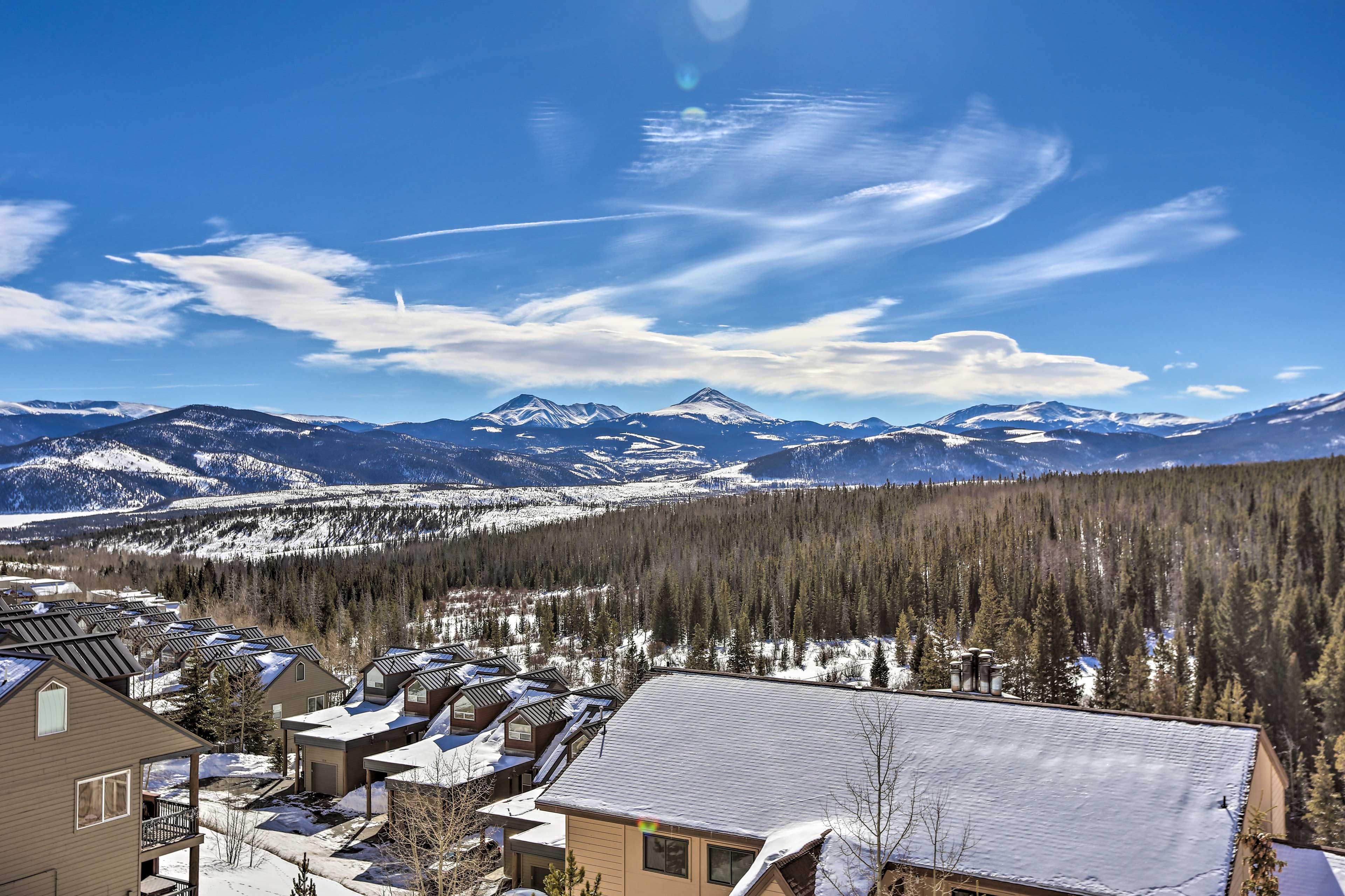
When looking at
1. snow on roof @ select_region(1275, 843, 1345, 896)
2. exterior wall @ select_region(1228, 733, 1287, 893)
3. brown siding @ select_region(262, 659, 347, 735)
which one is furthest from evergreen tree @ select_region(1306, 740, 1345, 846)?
brown siding @ select_region(262, 659, 347, 735)

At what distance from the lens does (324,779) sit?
54469 mm

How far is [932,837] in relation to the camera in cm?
1750

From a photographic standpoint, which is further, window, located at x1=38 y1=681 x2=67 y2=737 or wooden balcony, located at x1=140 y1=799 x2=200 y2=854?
wooden balcony, located at x1=140 y1=799 x2=200 y2=854

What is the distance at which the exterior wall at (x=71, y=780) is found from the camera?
24.8 metres

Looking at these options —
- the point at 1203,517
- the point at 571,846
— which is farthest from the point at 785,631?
the point at 571,846

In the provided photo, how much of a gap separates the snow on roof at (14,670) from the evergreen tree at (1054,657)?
77289 millimetres

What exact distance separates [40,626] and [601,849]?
3493cm

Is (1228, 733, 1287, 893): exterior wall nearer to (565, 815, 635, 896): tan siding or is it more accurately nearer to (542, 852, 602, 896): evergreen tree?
(542, 852, 602, 896): evergreen tree

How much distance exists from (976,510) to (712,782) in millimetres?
163597

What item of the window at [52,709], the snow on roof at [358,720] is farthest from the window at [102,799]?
the snow on roof at [358,720]

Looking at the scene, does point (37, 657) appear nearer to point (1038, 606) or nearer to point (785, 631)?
point (1038, 606)

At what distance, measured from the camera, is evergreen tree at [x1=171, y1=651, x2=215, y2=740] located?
199ft

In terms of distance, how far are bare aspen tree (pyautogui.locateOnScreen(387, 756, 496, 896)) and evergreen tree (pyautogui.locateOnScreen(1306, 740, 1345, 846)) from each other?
58.4 metres

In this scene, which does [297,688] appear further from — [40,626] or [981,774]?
[981,774]
